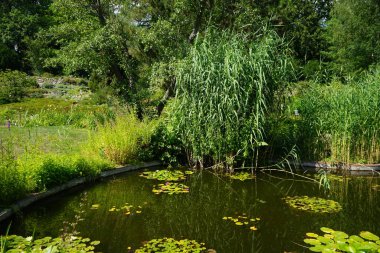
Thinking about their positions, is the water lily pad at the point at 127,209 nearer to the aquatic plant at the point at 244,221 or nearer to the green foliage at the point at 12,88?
the aquatic plant at the point at 244,221

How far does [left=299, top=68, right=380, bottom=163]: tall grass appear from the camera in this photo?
6988 mm

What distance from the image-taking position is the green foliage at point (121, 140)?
22.2 feet

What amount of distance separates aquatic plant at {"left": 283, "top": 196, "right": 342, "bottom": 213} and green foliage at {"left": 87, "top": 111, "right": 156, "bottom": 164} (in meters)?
3.07

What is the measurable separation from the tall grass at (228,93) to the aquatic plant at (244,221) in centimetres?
205

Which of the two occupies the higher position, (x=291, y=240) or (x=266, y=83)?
(x=266, y=83)

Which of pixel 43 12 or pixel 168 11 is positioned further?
pixel 43 12

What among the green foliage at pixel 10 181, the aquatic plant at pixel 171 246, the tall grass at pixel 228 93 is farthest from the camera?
the tall grass at pixel 228 93

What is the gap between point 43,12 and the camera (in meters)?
35.7

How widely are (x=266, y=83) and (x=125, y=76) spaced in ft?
18.0

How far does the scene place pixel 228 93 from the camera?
21.0 feet

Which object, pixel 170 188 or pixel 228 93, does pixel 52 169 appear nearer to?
pixel 170 188

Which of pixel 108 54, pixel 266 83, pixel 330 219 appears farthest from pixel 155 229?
pixel 108 54

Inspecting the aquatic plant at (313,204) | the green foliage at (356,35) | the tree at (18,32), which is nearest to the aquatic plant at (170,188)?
the aquatic plant at (313,204)

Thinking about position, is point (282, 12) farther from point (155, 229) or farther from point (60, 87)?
point (155, 229)
